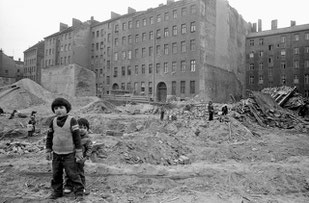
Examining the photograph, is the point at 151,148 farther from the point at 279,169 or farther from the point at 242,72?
the point at 242,72

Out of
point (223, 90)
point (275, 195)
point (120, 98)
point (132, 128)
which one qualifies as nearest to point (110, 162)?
point (275, 195)

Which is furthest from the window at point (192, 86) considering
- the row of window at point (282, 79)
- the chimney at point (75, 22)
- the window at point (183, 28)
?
the chimney at point (75, 22)

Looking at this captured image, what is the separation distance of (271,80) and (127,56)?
98.7 feet

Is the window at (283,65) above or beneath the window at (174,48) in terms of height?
beneath

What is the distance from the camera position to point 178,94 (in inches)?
1526

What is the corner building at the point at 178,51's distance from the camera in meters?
37.7

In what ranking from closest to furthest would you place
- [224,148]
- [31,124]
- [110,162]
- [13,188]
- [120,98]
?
[13,188], [110,162], [224,148], [31,124], [120,98]

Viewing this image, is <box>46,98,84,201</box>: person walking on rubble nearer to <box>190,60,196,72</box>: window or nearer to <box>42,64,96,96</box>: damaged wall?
<box>42,64,96,96</box>: damaged wall

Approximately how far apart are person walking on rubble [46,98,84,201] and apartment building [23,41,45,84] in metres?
68.5

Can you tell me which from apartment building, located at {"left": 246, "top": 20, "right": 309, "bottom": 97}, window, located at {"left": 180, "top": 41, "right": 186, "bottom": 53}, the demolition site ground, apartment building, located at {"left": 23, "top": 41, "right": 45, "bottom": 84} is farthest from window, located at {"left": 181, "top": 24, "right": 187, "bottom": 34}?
apartment building, located at {"left": 23, "top": 41, "right": 45, "bottom": 84}

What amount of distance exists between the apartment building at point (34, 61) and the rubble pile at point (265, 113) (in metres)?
61.5

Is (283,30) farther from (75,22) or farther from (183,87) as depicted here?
(75,22)

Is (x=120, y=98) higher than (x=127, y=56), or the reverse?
(x=127, y=56)

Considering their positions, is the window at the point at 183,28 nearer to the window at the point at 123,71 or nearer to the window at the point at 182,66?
the window at the point at 182,66
